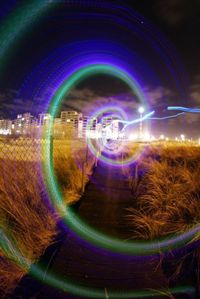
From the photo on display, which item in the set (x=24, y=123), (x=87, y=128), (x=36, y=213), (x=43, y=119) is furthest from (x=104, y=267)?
(x=87, y=128)

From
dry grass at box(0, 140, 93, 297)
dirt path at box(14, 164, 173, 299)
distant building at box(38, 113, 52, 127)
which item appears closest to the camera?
dirt path at box(14, 164, 173, 299)

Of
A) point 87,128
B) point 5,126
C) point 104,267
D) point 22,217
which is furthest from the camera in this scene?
point 87,128

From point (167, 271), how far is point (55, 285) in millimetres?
1299

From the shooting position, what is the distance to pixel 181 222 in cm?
392

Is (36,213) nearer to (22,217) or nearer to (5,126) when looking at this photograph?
(22,217)

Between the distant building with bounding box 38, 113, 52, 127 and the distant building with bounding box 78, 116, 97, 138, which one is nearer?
the distant building with bounding box 38, 113, 52, 127

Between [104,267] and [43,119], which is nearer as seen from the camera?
[104,267]

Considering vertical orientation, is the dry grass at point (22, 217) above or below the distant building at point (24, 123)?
below

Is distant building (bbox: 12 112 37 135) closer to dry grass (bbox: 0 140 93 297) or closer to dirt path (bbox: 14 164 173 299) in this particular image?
dry grass (bbox: 0 140 93 297)

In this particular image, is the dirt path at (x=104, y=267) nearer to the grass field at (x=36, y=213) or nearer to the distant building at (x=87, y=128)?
the grass field at (x=36, y=213)

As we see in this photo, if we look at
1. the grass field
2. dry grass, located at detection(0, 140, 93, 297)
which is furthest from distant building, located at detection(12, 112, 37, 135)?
dry grass, located at detection(0, 140, 93, 297)

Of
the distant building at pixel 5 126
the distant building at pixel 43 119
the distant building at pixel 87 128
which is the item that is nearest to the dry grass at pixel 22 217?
the distant building at pixel 43 119

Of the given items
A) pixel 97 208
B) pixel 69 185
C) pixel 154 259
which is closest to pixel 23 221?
pixel 154 259

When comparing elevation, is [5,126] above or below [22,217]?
above
